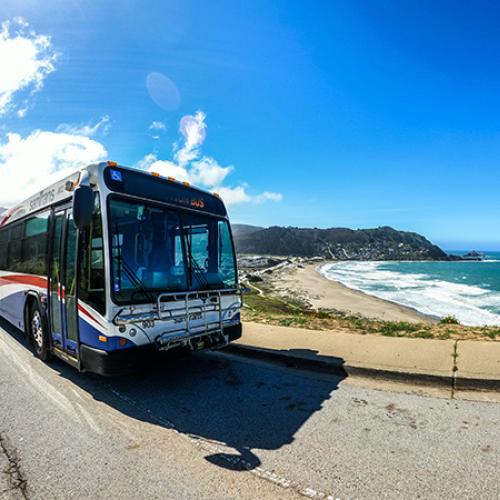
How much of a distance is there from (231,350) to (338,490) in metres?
4.44

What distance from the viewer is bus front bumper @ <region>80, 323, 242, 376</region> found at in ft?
14.4

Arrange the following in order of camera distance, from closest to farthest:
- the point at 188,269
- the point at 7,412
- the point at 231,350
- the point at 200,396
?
the point at 7,412 → the point at 200,396 → the point at 188,269 → the point at 231,350

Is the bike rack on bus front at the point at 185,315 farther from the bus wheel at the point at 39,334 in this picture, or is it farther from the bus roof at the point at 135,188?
the bus wheel at the point at 39,334

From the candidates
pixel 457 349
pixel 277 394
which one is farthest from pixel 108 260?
pixel 457 349

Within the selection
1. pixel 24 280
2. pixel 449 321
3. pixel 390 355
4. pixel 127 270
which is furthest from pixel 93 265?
pixel 449 321

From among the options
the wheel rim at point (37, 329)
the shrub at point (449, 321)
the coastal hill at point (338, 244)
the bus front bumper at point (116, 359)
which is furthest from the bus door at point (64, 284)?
the coastal hill at point (338, 244)

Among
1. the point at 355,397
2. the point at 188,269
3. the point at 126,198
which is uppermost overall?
the point at 126,198

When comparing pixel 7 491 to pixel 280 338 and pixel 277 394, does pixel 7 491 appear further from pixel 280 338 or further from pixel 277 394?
pixel 280 338

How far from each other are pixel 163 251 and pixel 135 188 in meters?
1.01

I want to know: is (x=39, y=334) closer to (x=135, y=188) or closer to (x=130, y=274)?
(x=130, y=274)

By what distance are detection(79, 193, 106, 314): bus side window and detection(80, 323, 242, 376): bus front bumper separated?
570 millimetres

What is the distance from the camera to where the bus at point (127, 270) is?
4508 mm

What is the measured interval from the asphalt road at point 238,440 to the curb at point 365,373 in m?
0.36

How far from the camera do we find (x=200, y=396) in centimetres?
484
